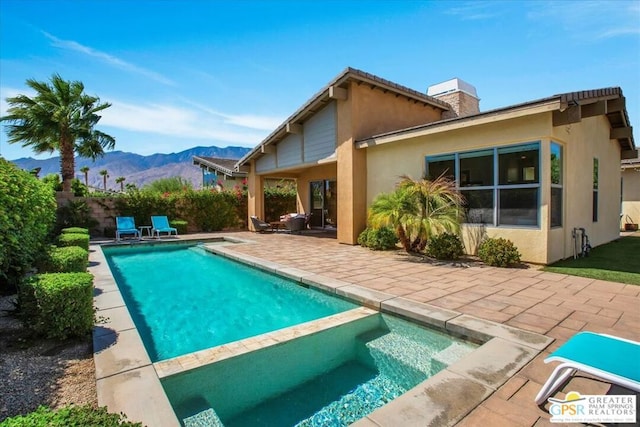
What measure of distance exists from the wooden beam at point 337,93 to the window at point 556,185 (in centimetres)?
669

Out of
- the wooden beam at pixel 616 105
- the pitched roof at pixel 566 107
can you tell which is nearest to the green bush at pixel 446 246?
the pitched roof at pixel 566 107

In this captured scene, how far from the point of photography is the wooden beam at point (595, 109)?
7902mm

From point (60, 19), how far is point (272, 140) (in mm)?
8834

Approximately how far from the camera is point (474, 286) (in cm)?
620

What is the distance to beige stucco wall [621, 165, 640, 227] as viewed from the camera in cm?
1742

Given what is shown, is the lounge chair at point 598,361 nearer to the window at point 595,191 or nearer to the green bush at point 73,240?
the green bush at point 73,240

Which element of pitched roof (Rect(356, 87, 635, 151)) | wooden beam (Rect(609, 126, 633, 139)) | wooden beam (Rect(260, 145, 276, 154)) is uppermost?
wooden beam (Rect(260, 145, 276, 154))

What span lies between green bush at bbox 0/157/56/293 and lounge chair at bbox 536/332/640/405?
641cm

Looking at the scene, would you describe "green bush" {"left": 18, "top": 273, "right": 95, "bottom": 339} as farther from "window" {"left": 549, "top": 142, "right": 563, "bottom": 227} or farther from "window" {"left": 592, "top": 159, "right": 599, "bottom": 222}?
"window" {"left": 592, "top": 159, "right": 599, "bottom": 222}

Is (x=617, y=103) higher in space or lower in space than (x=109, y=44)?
lower

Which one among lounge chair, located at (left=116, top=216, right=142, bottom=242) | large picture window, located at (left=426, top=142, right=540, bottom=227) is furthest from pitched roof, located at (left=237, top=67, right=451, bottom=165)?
lounge chair, located at (left=116, top=216, right=142, bottom=242)

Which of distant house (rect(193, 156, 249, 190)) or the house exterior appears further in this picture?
distant house (rect(193, 156, 249, 190))

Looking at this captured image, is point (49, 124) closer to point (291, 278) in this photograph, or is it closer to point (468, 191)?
point (291, 278)

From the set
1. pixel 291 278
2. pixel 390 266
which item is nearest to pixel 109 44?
pixel 291 278
